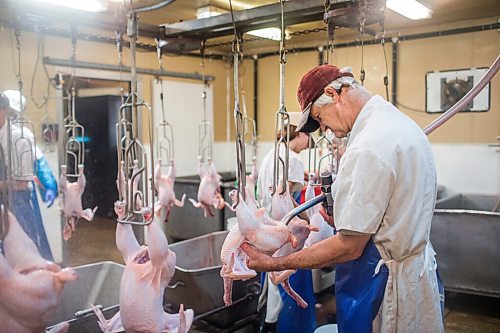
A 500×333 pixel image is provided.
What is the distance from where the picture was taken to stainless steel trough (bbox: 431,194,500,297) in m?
3.76

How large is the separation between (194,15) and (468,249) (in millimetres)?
3474

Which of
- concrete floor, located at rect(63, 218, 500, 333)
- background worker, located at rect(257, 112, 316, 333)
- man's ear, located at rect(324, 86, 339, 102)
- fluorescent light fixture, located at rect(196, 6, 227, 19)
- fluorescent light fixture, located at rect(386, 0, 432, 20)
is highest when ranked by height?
fluorescent light fixture, located at rect(196, 6, 227, 19)

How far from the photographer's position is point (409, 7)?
4.41m

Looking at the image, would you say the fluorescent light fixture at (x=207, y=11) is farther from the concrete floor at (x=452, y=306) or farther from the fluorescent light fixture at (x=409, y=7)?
the concrete floor at (x=452, y=306)

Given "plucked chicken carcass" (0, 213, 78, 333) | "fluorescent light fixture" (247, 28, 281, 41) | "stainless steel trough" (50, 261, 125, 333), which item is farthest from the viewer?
"fluorescent light fixture" (247, 28, 281, 41)

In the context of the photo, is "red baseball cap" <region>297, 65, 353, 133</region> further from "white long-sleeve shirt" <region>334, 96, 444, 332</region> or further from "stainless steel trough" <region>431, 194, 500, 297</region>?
"stainless steel trough" <region>431, 194, 500, 297</region>

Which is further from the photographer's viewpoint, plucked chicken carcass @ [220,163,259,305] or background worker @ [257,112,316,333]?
background worker @ [257,112,316,333]

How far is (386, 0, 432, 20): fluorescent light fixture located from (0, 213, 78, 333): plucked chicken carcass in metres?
3.59

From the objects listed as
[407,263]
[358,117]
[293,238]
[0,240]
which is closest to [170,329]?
[293,238]

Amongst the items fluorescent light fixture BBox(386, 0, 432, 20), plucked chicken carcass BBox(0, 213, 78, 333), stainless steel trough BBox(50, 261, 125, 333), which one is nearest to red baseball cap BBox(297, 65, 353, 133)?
plucked chicken carcass BBox(0, 213, 78, 333)

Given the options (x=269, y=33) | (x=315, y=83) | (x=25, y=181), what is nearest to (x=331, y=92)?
(x=315, y=83)

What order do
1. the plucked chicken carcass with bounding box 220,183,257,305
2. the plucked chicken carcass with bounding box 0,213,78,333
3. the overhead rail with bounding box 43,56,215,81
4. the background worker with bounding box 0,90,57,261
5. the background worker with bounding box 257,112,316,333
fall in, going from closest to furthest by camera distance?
the plucked chicken carcass with bounding box 0,213,78,333, the background worker with bounding box 0,90,57,261, the plucked chicken carcass with bounding box 220,183,257,305, the background worker with bounding box 257,112,316,333, the overhead rail with bounding box 43,56,215,81

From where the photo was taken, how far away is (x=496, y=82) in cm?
532

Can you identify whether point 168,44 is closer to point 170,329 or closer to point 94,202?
point 170,329
